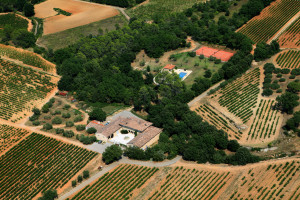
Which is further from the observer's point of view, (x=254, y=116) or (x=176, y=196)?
(x=254, y=116)

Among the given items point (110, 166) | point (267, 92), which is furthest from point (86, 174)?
point (267, 92)

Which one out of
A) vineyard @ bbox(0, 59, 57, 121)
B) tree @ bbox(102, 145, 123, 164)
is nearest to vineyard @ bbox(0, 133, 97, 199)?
tree @ bbox(102, 145, 123, 164)

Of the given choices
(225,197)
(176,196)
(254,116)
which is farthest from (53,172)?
(254,116)

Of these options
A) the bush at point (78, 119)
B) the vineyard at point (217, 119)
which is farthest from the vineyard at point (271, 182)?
the bush at point (78, 119)

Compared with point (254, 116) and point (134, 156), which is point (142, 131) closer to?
point (134, 156)

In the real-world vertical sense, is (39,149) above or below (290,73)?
below

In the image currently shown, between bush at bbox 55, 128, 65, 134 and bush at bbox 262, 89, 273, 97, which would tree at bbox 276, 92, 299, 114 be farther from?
bush at bbox 55, 128, 65, 134

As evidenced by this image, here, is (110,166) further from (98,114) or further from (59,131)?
(98,114)
